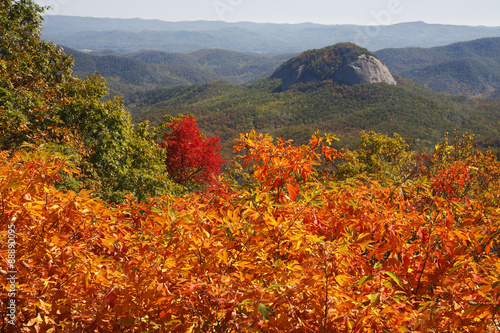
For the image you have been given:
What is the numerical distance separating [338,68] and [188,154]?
150 meters

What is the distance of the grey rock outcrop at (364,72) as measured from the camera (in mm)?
134625

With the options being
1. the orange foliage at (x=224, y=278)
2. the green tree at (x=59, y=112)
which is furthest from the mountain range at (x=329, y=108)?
the orange foliage at (x=224, y=278)

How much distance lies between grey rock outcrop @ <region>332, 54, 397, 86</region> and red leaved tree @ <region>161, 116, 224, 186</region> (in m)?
136

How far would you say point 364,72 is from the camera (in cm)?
13550

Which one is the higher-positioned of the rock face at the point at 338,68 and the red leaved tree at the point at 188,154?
the rock face at the point at 338,68

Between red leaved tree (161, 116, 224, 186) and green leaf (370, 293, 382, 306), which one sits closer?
green leaf (370, 293, 382, 306)

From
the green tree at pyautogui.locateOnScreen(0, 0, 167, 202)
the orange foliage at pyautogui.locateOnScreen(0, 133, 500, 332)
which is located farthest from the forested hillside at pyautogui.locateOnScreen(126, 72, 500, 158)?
the orange foliage at pyautogui.locateOnScreen(0, 133, 500, 332)

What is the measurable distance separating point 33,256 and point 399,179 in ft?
9.96

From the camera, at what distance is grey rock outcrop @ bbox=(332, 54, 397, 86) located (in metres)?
135

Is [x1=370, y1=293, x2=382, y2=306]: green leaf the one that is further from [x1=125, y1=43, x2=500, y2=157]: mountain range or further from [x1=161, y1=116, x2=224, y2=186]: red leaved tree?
[x1=125, y1=43, x2=500, y2=157]: mountain range

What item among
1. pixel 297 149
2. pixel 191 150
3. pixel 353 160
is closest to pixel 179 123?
pixel 191 150

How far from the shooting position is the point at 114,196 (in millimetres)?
8781

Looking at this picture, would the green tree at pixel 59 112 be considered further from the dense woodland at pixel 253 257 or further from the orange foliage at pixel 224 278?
the orange foliage at pixel 224 278

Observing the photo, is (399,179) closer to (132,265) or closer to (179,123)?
(132,265)
